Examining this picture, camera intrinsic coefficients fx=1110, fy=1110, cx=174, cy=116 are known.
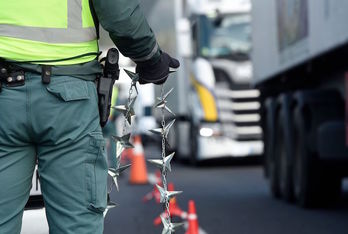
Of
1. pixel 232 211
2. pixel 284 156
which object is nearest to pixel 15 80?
pixel 232 211

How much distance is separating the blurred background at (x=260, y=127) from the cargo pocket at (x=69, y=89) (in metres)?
1.01

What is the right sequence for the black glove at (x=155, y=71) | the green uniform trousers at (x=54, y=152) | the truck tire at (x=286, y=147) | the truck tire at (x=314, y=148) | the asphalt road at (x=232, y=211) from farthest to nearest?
the truck tire at (x=286, y=147), the truck tire at (x=314, y=148), the asphalt road at (x=232, y=211), the black glove at (x=155, y=71), the green uniform trousers at (x=54, y=152)

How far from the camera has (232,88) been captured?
21281 mm

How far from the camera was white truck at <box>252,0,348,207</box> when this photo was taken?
11.0 m

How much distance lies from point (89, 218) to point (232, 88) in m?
17.4

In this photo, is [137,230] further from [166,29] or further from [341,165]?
[166,29]

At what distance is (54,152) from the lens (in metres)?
4.01

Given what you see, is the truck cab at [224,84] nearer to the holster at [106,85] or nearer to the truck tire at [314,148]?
the truck tire at [314,148]

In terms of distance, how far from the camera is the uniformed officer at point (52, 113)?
3959 millimetres

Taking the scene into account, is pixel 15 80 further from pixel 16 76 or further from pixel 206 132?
pixel 206 132

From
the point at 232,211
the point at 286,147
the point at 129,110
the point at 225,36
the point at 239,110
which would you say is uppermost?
the point at 225,36

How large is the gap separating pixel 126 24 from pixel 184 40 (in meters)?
19.3

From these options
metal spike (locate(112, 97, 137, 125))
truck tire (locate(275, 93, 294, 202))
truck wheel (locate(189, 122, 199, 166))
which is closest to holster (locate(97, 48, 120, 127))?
metal spike (locate(112, 97, 137, 125))

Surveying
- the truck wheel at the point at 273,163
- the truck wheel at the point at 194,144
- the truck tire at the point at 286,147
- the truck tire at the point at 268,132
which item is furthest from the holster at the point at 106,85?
the truck wheel at the point at 194,144
